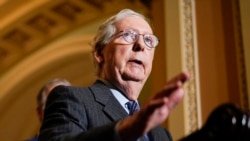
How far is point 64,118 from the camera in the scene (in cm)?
109

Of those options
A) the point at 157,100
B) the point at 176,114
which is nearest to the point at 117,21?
the point at 157,100

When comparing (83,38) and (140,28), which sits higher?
(140,28)

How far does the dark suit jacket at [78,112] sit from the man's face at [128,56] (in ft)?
0.18

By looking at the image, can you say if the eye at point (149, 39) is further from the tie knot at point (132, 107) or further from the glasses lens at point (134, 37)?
the tie knot at point (132, 107)

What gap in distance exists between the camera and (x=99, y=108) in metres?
1.22

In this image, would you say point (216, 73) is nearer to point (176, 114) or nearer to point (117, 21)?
point (176, 114)

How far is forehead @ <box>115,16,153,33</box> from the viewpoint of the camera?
140cm

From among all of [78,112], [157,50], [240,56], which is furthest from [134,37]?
[157,50]

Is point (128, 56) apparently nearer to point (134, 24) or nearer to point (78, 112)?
point (134, 24)

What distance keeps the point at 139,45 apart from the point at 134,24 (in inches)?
2.7

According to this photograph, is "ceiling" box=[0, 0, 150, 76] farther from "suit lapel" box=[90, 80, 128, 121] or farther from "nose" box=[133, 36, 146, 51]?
"suit lapel" box=[90, 80, 128, 121]

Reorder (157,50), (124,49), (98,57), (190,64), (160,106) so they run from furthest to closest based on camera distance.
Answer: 1. (157,50)
2. (190,64)
3. (98,57)
4. (124,49)
5. (160,106)

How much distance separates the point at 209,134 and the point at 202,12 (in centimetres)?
227

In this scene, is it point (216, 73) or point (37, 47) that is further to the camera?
point (37, 47)
